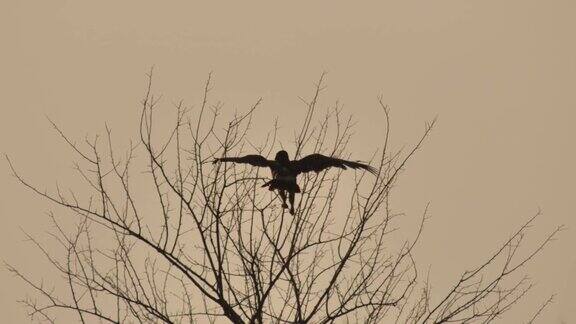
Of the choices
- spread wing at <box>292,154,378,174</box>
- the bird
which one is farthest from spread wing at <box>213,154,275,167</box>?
spread wing at <box>292,154,378,174</box>

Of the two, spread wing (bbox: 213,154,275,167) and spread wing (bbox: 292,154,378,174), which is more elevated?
spread wing (bbox: 213,154,275,167)

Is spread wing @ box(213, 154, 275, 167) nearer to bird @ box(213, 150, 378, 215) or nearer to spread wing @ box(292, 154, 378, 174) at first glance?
bird @ box(213, 150, 378, 215)

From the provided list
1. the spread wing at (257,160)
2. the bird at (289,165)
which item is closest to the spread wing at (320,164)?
the bird at (289,165)

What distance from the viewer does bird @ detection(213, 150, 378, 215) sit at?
750cm

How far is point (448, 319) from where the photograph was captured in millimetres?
5312

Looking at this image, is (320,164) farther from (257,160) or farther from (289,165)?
(257,160)

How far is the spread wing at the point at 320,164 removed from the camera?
24.6ft

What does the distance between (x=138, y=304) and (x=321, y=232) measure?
4.10 ft

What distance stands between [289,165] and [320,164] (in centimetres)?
36

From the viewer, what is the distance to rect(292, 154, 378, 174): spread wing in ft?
24.6

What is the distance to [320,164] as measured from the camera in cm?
752

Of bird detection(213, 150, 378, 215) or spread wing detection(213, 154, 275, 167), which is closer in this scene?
bird detection(213, 150, 378, 215)

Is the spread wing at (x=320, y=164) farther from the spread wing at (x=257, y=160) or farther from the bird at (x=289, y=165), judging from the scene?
the spread wing at (x=257, y=160)

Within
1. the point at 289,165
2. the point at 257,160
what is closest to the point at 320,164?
the point at 289,165
